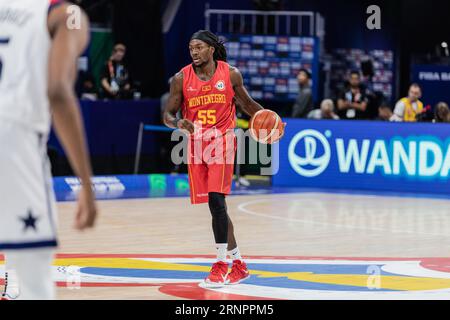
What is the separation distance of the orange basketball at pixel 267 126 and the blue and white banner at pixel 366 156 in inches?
304

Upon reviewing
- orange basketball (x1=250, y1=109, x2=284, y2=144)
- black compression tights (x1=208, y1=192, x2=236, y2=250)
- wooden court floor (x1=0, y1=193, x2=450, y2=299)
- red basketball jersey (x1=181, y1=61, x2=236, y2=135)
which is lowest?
wooden court floor (x1=0, y1=193, x2=450, y2=299)

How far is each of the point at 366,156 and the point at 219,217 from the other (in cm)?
923

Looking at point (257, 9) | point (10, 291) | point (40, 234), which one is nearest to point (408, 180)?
point (257, 9)

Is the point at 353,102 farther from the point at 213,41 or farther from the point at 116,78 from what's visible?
the point at 213,41

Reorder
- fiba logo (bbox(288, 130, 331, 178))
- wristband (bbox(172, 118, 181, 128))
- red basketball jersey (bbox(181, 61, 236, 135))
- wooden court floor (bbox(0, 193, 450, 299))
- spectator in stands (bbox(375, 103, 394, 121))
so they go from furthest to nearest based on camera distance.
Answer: spectator in stands (bbox(375, 103, 394, 121)), fiba logo (bbox(288, 130, 331, 178)), red basketball jersey (bbox(181, 61, 236, 135)), wristband (bbox(172, 118, 181, 128)), wooden court floor (bbox(0, 193, 450, 299))

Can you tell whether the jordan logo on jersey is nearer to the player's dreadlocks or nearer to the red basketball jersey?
the red basketball jersey

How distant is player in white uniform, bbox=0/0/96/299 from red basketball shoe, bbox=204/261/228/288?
4.28 m

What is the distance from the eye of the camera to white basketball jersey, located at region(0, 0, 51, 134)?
4766 mm

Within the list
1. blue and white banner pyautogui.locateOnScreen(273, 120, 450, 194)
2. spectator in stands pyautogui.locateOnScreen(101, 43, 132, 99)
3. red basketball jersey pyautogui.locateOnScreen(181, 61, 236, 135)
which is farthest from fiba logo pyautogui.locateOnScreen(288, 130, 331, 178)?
red basketball jersey pyautogui.locateOnScreen(181, 61, 236, 135)

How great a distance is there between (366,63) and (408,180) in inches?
240

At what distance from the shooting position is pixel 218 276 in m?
9.07

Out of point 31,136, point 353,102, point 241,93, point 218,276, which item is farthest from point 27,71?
point 353,102

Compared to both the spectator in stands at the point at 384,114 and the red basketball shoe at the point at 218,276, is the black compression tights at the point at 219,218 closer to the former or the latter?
the red basketball shoe at the point at 218,276
